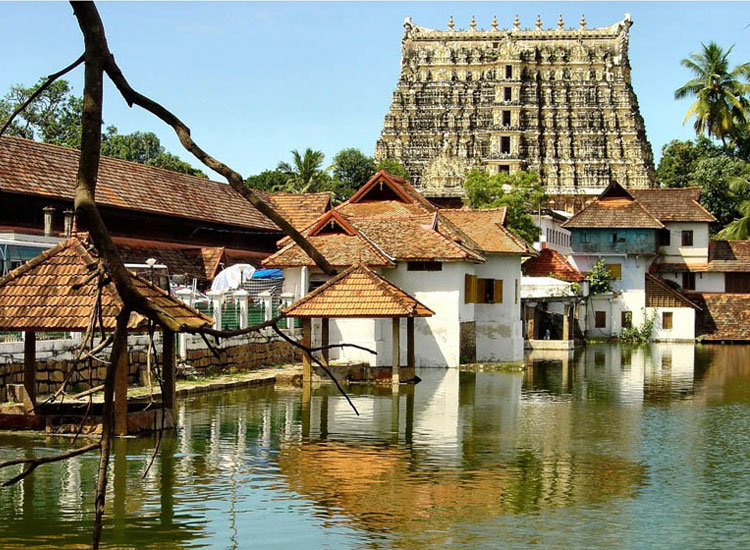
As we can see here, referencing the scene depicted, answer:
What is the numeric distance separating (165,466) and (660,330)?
129ft

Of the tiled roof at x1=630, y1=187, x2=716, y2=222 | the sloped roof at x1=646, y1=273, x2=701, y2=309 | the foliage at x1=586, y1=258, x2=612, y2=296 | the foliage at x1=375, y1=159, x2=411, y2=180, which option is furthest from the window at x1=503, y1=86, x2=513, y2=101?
the sloped roof at x1=646, y1=273, x2=701, y2=309

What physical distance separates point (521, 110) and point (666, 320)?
31927 mm

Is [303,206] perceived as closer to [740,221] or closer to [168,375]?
[168,375]

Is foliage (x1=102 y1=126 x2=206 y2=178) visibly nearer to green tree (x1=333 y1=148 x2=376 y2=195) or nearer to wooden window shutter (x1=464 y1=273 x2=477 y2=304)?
green tree (x1=333 y1=148 x2=376 y2=195)

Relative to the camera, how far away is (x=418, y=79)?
271 ft

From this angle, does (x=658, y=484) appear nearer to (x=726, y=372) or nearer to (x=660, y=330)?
(x=726, y=372)

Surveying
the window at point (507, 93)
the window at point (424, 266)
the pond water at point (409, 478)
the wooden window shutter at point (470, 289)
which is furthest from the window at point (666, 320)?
the window at point (507, 93)

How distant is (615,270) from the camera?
51.6m

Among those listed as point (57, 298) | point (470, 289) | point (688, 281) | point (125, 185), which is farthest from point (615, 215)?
point (57, 298)

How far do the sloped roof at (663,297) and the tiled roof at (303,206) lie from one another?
18.2 metres

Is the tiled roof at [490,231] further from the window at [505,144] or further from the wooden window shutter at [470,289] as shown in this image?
the window at [505,144]

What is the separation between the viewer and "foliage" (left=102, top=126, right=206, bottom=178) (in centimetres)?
7944

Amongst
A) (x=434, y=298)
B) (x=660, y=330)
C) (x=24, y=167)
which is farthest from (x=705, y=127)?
(x=24, y=167)

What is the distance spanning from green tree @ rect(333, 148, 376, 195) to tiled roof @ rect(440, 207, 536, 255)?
1769 inches
